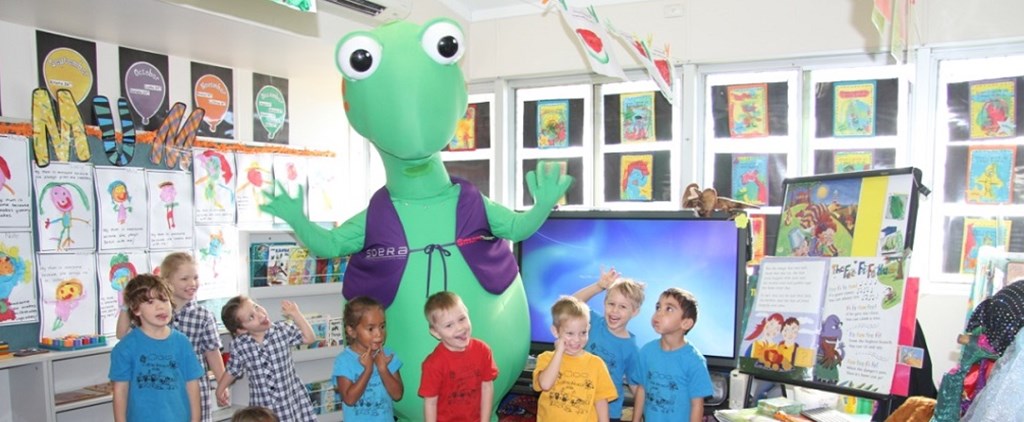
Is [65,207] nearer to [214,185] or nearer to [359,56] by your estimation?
[214,185]

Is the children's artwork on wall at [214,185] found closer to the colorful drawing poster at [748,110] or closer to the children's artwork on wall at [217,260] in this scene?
the children's artwork on wall at [217,260]

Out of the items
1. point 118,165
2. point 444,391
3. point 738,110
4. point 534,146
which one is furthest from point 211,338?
point 738,110

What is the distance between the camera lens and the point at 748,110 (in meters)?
3.93

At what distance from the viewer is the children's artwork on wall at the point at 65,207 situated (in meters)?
2.89

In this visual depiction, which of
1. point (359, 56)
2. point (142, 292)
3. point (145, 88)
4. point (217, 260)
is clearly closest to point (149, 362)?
point (142, 292)

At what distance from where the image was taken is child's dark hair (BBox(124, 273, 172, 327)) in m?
2.48

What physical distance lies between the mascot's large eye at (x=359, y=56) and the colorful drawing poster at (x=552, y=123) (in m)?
2.22

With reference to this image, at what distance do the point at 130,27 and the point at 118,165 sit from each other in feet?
1.94

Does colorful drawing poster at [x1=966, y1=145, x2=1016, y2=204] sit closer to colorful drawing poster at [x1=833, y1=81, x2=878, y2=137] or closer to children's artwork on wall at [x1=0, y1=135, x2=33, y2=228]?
colorful drawing poster at [x1=833, y1=81, x2=878, y2=137]

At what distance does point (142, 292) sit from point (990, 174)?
3.59 metres

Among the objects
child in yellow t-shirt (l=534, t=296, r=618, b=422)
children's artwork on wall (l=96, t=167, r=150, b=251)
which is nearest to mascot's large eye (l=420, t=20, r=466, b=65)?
child in yellow t-shirt (l=534, t=296, r=618, b=422)

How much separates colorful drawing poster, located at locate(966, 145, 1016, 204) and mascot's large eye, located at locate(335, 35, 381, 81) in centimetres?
284

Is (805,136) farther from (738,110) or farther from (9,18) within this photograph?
(9,18)

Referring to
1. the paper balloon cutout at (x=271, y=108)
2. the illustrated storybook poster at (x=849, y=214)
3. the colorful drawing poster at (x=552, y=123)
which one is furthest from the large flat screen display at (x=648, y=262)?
the paper balloon cutout at (x=271, y=108)
